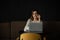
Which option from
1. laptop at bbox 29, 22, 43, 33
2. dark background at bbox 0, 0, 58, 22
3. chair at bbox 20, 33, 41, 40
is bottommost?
chair at bbox 20, 33, 41, 40

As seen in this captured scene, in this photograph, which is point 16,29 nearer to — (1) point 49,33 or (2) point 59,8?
(1) point 49,33

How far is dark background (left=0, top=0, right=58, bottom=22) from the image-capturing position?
544cm

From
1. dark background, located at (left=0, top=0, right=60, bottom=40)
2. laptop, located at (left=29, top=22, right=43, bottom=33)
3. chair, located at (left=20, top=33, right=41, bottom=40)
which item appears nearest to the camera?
chair, located at (left=20, top=33, right=41, bottom=40)

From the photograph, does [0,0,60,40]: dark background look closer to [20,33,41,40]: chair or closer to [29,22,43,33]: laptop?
[29,22,43,33]: laptop

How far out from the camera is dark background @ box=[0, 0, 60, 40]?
5395 mm

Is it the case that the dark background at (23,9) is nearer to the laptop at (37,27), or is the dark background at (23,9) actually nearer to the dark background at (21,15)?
the dark background at (21,15)

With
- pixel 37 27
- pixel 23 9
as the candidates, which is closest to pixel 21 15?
pixel 23 9

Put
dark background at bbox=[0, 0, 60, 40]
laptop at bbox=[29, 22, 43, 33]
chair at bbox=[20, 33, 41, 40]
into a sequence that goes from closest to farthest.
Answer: chair at bbox=[20, 33, 41, 40] → laptop at bbox=[29, 22, 43, 33] → dark background at bbox=[0, 0, 60, 40]

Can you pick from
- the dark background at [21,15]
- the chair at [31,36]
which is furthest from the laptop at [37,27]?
the dark background at [21,15]

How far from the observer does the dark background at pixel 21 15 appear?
17.7ft

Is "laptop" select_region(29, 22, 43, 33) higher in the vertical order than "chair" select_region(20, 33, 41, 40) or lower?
higher

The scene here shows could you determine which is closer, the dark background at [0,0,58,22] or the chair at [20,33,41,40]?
the chair at [20,33,41,40]

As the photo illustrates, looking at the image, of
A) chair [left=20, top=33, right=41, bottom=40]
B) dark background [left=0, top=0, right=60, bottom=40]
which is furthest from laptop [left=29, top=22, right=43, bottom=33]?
dark background [left=0, top=0, right=60, bottom=40]

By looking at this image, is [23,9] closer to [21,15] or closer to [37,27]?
[21,15]
